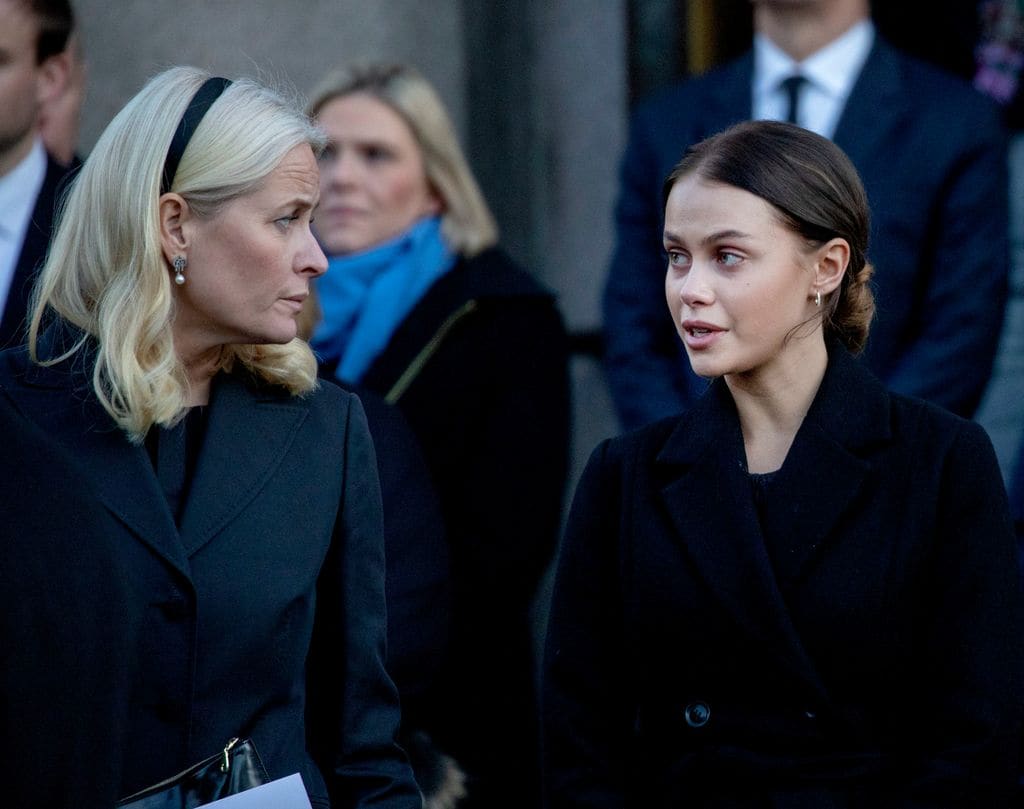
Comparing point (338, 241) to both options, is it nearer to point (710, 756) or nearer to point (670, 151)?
point (670, 151)

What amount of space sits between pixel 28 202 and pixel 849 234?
2.20 m

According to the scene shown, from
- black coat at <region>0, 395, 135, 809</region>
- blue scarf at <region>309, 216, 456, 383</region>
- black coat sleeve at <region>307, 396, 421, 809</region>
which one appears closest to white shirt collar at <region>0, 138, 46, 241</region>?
blue scarf at <region>309, 216, 456, 383</region>

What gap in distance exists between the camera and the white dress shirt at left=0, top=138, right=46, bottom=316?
4148 millimetres

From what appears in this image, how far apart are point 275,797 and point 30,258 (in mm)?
1939

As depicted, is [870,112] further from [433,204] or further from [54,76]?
[54,76]

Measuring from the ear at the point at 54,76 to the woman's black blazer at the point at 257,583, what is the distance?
1804mm

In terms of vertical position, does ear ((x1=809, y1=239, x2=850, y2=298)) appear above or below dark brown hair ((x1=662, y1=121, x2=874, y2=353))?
below

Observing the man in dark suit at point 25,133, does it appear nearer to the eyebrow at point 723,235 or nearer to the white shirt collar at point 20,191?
the white shirt collar at point 20,191

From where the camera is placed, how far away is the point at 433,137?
15.8ft

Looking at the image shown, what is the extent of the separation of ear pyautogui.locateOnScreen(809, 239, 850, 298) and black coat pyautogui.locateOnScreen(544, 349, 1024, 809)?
0.15 m

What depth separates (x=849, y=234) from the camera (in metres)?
2.92

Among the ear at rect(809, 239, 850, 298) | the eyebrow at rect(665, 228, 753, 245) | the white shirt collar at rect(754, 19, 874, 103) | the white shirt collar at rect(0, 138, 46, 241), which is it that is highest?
the white shirt collar at rect(754, 19, 874, 103)

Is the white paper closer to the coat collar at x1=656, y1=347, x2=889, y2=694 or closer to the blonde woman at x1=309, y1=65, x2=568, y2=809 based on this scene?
the coat collar at x1=656, y1=347, x2=889, y2=694

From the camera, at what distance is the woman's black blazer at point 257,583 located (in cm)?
264
